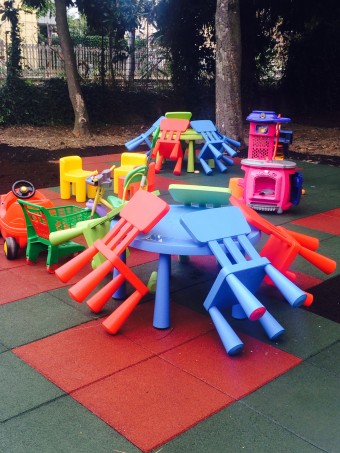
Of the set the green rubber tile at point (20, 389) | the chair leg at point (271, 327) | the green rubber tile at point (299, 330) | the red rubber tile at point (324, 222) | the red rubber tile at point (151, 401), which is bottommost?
the red rubber tile at point (151, 401)

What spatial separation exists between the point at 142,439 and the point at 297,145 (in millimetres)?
11189

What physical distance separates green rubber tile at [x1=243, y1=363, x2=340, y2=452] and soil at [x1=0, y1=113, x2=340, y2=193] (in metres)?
5.50

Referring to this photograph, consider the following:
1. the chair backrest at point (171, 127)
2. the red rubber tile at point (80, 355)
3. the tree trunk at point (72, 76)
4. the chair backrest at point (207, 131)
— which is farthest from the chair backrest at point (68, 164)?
the tree trunk at point (72, 76)

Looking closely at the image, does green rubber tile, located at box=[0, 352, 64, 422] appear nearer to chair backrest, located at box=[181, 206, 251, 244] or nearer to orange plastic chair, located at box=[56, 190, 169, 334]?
orange plastic chair, located at box=[56, 190, 169, 334]

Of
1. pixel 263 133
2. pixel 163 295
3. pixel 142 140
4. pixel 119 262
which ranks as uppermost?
pixel 263 133

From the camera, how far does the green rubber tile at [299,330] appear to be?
10.9 ft

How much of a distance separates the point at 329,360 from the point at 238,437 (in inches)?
38.2

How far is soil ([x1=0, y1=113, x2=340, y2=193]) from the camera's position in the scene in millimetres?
8814

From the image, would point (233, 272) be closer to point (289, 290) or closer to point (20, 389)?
point (289, 290)

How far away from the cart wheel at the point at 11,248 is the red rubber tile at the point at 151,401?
2.16 meters

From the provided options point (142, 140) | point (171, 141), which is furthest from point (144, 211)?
point (142, 140)

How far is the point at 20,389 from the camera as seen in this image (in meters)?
2.80

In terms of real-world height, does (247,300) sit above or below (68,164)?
below

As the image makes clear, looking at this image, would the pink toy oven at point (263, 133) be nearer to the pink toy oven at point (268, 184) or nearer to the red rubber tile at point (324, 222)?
the pink toy oven at point (268, 184)
